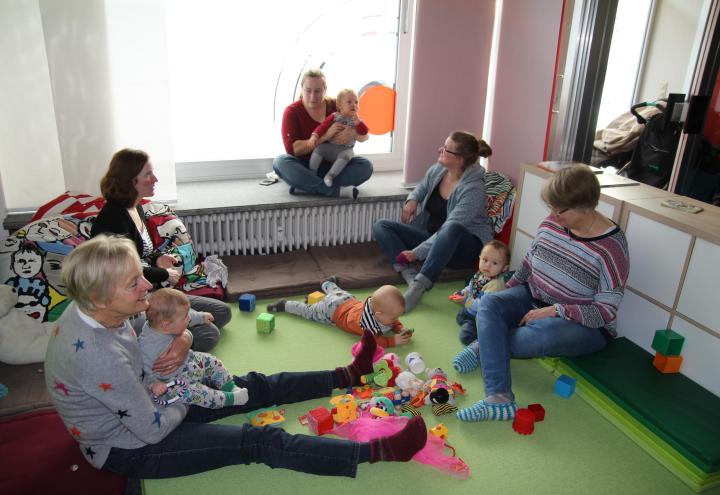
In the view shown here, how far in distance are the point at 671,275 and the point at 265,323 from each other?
6.57ft

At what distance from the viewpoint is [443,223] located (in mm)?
3861

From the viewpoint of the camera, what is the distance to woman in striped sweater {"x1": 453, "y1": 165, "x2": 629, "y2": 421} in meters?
2.53

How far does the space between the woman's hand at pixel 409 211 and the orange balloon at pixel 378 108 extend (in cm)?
94

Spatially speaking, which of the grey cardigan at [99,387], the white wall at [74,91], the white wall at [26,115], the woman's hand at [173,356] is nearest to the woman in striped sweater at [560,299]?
the woman's hand at [173,356]

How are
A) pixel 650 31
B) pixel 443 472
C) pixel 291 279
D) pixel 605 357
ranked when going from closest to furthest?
1. pixel 443 472
2. pixel 605 357
3. pixel 291 279
4. pixel 650 31

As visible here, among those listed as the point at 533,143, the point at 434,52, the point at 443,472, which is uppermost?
the point at 434,52

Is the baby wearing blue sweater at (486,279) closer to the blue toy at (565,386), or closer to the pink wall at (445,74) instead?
the blue toy at (565,386)

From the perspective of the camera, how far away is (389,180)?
4.61 metres

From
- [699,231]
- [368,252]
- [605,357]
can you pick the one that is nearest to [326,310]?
[368,252]

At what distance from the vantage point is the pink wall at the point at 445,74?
13.7ft

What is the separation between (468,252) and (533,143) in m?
1.02

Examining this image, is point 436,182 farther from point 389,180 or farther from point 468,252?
point 389,180

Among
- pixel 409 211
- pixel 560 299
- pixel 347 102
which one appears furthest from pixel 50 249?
pixel 560 299

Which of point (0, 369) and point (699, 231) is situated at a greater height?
point (699, 231)
